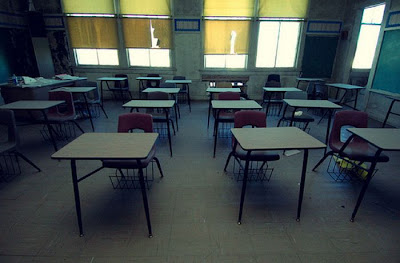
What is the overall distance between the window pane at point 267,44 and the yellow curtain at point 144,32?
2.97 meters

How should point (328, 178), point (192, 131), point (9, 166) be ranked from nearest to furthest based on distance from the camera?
point (328, 178) < point (9, 166) < point (192, 131)

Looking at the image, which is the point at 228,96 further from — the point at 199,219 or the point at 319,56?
the point at 319,56

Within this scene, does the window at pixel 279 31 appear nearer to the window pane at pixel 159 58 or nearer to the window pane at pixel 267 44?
the window pane at pixel 267 44

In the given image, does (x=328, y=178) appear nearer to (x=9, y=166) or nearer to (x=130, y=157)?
(x=130, y=157)

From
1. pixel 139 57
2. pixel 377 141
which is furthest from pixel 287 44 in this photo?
pixel 377 141

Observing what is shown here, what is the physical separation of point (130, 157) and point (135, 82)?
6.35 metres

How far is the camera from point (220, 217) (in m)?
2.09

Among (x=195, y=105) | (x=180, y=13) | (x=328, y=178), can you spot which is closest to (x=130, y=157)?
(x=328, y=178)

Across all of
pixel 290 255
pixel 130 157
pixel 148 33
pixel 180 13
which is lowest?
pixel 290 255

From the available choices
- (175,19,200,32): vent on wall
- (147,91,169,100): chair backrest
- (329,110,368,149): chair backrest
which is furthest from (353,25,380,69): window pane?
(147,91,169,100): chair backrest

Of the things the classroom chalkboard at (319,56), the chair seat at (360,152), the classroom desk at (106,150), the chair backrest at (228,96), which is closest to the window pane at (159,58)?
the chair backrest at (228,96)

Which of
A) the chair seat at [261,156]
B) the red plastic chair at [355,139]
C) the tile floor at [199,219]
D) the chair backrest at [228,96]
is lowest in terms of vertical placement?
the tile floor at [199,219]

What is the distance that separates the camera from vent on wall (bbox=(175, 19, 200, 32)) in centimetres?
670

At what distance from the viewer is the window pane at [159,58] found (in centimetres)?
717
